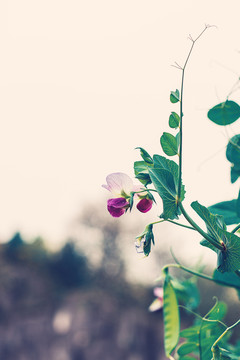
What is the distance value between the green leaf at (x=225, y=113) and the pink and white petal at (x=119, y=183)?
0.11m

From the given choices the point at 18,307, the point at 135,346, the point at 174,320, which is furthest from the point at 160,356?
the point at 174,320

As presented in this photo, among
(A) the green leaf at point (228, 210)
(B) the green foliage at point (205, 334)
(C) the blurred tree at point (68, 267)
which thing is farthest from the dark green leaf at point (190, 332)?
(C) the blurred tree at point (68, 267)

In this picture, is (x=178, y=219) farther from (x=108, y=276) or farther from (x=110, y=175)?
(x=108, y=276)

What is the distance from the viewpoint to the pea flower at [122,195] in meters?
0.34

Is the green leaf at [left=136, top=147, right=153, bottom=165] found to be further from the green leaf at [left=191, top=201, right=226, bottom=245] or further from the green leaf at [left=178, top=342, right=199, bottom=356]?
the green leaf at [left=178, top=342, right=199, bottom=356]

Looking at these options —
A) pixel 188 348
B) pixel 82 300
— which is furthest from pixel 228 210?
pixel 82 300

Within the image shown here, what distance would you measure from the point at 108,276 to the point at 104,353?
3615 mm

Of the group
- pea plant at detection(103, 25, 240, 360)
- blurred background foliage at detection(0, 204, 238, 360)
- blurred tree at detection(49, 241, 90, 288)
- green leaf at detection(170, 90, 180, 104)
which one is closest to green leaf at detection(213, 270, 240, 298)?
pea plant at detection(103, 25, 240, 360)

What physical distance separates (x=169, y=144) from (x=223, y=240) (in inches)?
4.4

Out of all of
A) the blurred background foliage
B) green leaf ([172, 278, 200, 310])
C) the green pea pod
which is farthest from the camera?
the blurred background foliage

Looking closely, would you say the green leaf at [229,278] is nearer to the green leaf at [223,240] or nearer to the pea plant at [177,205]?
the pea plant at [177,205]

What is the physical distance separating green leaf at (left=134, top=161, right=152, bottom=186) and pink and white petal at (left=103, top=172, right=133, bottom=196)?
0.03ft

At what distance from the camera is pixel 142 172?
1.11 feet

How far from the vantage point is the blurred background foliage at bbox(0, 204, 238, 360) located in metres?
5.68
